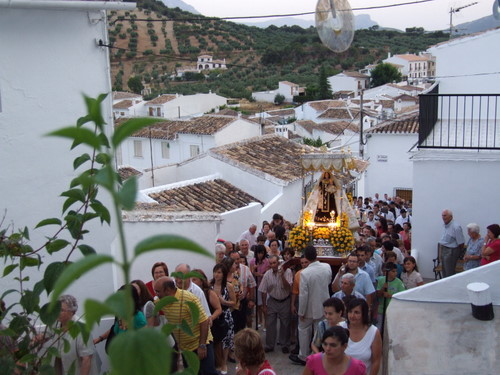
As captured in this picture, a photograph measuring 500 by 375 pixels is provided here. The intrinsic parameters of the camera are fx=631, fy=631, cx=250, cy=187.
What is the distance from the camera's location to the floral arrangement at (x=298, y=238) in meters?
11.6

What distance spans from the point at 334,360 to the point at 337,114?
44.4 metres

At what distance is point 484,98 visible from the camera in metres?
12.6

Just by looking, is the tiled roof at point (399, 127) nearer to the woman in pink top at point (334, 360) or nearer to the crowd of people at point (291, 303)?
the crowd of people at point (291, 303)

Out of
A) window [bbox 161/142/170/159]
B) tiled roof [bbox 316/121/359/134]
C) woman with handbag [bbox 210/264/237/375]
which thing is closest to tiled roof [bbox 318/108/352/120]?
tiled roof [bbox 316/121/359/134]

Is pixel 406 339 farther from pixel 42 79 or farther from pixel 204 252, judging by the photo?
pixel 42 79

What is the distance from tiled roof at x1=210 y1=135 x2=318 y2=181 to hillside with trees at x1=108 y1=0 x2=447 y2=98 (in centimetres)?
4796

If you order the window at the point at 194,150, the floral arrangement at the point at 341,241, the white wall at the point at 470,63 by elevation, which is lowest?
the window at the point at 194,150

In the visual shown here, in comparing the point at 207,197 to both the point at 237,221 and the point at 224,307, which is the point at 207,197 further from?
the point at 224,307

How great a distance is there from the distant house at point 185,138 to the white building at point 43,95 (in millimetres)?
18401

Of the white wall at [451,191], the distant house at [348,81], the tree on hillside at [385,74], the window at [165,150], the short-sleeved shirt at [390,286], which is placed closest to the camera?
the short-sleeved shirt at [390,286]

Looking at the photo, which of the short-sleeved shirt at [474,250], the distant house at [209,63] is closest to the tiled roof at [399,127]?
the short-sleeved shirt at [474,250]

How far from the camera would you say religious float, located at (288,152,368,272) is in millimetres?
11742

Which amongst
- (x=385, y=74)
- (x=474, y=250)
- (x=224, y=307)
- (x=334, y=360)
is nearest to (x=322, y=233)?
(x=474, y=250)

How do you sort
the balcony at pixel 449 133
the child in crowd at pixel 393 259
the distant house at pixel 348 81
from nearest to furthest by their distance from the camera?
1. the child in crowd at pixel 393 259
2. the balcony at pixel 449 133
3. the distant house at pixel 348 81
